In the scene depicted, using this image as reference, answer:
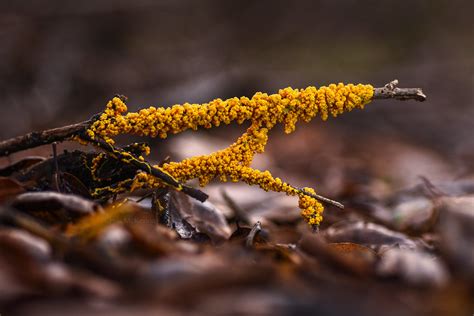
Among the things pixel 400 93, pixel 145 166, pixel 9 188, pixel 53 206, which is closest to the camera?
pixel 53 206

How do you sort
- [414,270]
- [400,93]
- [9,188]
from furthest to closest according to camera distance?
[400,93], [9,188], [414,270]

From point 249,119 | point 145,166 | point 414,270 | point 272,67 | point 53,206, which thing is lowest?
point 414,270

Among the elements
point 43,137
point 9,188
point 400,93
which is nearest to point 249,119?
point 400,93

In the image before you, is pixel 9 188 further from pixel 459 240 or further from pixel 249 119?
pixel 459 240

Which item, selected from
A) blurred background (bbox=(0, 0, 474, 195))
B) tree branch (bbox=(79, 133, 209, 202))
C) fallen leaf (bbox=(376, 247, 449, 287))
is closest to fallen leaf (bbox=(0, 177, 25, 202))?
tree branch (bbox=(79, 133, 209, 202))

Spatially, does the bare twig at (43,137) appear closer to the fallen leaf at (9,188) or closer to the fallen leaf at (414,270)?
the fallen leaf at (9,188)

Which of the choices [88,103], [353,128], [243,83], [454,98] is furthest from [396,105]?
[88,103]

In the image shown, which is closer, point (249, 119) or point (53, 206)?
point (53, 206)
